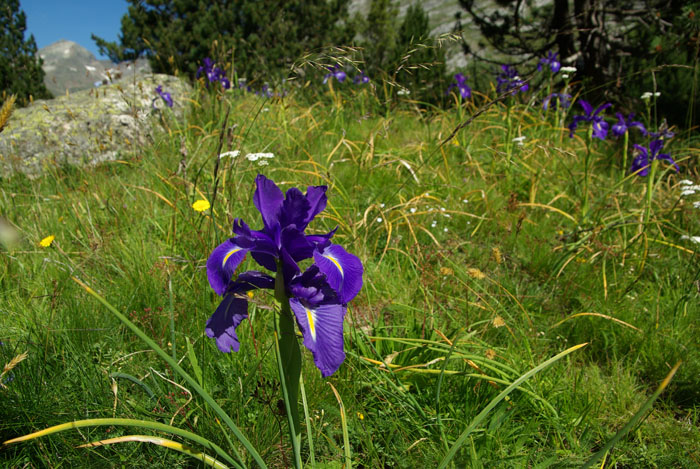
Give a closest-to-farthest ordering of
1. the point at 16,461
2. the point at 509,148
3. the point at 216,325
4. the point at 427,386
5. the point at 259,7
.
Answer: the point at 216,325 < the point at 16,461 < the point at 427,386 < the point at 509,148 < the point at 259,7

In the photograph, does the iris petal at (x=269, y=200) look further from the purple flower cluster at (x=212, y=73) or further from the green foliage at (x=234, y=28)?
the green foliage at (x=234, y=28)

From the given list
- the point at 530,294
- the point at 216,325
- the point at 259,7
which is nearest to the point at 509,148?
the point at 530,294

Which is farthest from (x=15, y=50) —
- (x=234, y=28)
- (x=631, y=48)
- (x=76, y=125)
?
(x=631, y=48)

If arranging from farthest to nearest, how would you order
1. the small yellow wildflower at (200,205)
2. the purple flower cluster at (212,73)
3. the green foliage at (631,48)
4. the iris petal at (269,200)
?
the purple flower cluster at (212,73) → the green foliage at (631,48) → the small yellow wildflower at (200,205) → the iris petal at (269,200)

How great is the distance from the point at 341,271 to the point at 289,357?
25cm

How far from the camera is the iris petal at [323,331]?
Result: 36.2 inches

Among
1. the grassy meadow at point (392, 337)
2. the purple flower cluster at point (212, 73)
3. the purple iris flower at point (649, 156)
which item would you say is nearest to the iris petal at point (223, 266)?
the grassy meadow at point (392, 337)

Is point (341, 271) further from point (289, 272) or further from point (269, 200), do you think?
point (269, 200)

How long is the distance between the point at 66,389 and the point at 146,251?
3.40 feet

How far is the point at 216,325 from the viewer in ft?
3.30

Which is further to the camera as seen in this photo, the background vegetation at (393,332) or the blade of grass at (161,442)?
the background vegetation at (393,332)

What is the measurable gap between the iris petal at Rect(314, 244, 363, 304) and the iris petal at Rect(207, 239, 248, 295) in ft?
0.66

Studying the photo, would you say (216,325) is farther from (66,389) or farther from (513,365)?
(513,365)

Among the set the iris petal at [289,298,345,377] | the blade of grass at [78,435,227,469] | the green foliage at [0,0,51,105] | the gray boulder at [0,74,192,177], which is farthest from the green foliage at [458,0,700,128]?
the green foliage at [0,0,51,105]
